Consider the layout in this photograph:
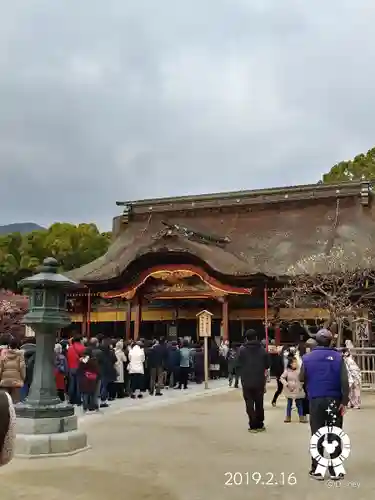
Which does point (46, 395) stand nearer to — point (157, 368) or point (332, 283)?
point (157, 368)

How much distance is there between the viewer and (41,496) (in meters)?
5.57

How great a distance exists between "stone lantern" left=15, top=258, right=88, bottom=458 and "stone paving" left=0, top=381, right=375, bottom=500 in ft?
0.91

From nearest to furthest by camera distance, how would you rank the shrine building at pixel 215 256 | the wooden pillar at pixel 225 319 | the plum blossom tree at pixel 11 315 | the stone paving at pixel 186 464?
the stone paving at pixel 186 464 < the wooden pillar at pixel 225 319 < the shrine building at pixel 215 256 < the plum blossom tree at pixel 11 315

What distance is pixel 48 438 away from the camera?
7.49 m

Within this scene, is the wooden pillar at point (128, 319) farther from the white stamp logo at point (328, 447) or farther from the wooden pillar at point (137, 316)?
the white stamp logo at point (328, 447)

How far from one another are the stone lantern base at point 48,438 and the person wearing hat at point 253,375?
96.5 inches

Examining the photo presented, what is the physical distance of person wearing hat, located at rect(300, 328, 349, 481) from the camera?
576cm

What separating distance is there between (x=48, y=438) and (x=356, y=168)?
32.2 m

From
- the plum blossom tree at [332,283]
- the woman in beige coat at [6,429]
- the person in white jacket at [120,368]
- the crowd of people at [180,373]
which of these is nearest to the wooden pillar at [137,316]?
the crowd of people at [180,373]

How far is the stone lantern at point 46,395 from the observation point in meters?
7.50

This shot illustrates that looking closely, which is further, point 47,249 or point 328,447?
point 47,249

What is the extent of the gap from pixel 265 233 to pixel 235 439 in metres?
19.0

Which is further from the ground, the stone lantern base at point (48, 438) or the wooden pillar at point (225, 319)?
the wooden pillar at point (225, 319)

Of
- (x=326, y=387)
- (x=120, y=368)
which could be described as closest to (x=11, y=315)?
(x=120, y=368)
